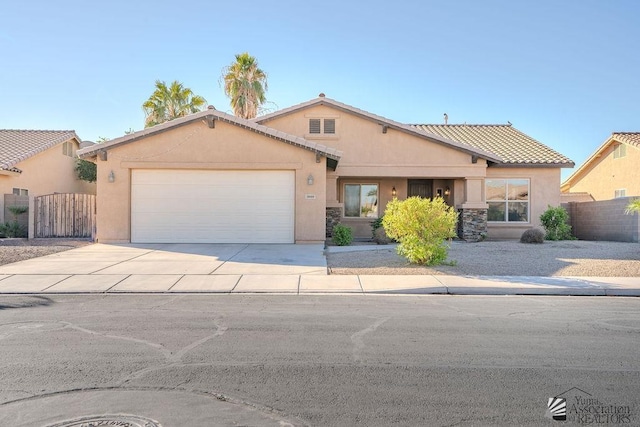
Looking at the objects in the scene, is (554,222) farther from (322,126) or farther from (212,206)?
(212,206)

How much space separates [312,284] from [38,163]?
21.5m

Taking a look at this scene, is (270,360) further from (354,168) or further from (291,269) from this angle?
(354,168)

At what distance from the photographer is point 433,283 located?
10562 millimetres

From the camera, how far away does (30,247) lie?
16859 mm

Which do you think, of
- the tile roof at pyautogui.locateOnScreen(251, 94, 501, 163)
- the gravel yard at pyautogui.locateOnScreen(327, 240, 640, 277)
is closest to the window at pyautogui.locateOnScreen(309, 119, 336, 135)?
the tile roof at pyautogui.locateOnScreen(251, 94, 501, 163)

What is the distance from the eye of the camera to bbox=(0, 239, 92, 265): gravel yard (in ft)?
47.1

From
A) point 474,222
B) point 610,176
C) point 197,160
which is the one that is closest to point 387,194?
point 474,222

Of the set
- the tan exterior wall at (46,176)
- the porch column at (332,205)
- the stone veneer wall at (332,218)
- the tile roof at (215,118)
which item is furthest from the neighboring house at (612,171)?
the tan exterior wall at (46,176)

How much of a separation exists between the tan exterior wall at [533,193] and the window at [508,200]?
21cm

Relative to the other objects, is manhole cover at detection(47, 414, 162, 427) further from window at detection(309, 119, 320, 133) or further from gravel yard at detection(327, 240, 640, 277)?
window at detection(309, 119, 320, 133)

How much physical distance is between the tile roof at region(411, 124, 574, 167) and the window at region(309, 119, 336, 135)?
5.04m

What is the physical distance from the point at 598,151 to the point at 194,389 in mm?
31657

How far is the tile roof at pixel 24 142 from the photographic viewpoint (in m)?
23.4

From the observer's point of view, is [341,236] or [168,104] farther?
[168,104]
